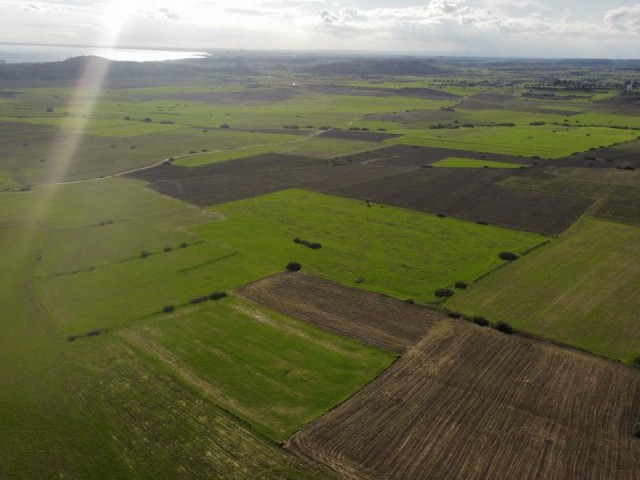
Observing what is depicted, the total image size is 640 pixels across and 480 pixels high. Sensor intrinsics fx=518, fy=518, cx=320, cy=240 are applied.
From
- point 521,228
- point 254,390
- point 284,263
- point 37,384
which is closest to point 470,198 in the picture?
point 521,228

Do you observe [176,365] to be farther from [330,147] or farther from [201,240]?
[330,147]

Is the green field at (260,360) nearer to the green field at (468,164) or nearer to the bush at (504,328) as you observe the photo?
the bush at (504,328)

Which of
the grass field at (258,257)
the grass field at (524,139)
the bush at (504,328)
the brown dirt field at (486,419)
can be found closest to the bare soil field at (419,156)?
the grass field at (524,139)

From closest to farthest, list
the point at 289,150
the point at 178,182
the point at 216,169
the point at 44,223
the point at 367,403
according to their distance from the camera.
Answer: the point at 367,403
the point at 44,223
the point at 178,182
the point at 216,169
the point at 289,150

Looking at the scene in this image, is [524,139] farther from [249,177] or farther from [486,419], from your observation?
[486,419]

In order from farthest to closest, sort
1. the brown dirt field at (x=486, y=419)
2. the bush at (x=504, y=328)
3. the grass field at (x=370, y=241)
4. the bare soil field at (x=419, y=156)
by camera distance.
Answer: the bare soil field at (x=419, y=156) < the grass field at (x=370, y=241) < the bush at (x=504, y=328) < the brown dirt field at (x=486, y=419)

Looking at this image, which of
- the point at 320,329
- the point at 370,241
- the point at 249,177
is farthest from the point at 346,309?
the point at 249,177

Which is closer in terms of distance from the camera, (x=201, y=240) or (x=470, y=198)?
(x=201, y=240)
